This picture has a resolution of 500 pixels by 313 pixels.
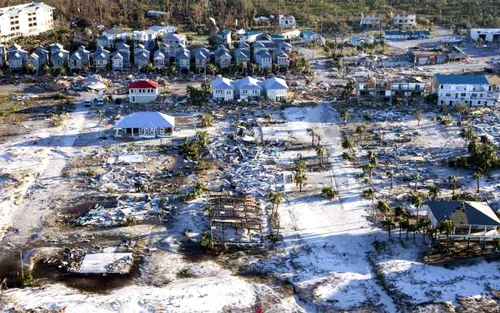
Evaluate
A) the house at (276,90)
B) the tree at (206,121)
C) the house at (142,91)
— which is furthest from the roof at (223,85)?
the tree at (206,121)

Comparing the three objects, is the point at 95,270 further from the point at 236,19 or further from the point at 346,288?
the point at 236,19

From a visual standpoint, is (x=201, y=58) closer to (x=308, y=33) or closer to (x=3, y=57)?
(x=308, y=33)

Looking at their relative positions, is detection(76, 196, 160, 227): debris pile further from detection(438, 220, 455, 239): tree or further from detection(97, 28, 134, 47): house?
detection(97, 28, 134, 47): house

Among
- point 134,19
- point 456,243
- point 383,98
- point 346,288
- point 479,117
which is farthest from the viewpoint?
point 134,19

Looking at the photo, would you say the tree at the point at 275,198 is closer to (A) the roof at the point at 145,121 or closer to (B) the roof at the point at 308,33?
(A) the roof at the point at 145,121

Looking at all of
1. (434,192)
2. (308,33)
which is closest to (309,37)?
(308,33)

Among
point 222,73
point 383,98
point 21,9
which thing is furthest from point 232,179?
point 21,9

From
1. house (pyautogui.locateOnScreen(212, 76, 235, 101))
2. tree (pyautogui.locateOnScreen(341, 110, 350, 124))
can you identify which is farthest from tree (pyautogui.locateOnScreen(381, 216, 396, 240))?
house (pyautogui.locateOnScreen(212, 76, 235, 101))
